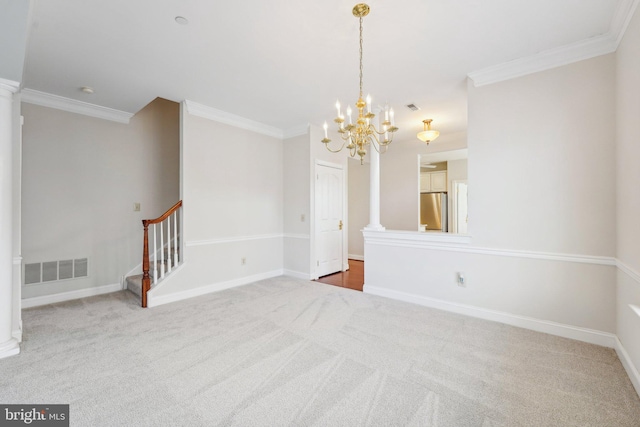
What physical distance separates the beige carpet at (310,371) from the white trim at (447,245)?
0.75 meters

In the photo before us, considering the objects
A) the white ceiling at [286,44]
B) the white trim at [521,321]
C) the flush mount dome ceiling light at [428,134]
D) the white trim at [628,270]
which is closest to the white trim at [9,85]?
the white ceiling at [286,44]

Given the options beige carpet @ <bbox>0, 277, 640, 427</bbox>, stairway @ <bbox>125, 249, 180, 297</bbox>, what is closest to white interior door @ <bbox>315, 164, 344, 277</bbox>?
beige carpet @ <bbox>0, 277, 640, 427</bbox>

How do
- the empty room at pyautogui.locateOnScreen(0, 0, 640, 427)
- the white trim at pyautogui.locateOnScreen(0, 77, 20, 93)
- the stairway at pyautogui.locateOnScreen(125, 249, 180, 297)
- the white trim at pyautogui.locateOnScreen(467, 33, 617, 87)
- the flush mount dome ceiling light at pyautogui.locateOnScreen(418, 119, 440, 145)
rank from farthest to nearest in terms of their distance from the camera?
the flush mount dome ceiling light at pyautogui.locateOnScreen(418, 119, 440, 145), the stairway at pyautogui.locateOnScreen(125, 249, 180, 297), the white trim at pyautogui.locateOnScreen(467, 33, 617, 87), the white trim at pyautogui.locateOnScreen(0, 77, 20, 93), the empty room at pyautogui.locateOnScreen(0, 0, 640, 427)

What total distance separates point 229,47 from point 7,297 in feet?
9.39

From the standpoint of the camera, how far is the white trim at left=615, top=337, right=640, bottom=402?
190 centimetres

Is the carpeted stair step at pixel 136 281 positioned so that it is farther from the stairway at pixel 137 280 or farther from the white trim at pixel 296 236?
the white trim at pixel 296 236

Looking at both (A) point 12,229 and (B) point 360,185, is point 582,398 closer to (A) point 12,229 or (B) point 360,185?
(A) point 12,229

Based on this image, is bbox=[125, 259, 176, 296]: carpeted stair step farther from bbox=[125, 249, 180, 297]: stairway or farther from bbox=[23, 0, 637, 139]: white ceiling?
bbox=[23, 0, 637, 139]: white ceiling

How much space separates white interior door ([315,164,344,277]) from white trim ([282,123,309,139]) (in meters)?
0.64

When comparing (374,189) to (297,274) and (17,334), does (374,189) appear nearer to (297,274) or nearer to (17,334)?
(297,274)

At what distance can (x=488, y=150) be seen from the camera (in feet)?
10.0

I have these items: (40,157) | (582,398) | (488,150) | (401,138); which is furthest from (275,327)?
(401,138)

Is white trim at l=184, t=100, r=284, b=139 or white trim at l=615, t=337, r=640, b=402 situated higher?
white trim at l=184, t=100, r=284, b=139

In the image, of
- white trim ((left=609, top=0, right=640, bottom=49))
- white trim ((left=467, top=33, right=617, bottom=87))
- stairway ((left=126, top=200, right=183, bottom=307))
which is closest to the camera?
white trim ((left=609, top=0, right=640, bottom=49))
